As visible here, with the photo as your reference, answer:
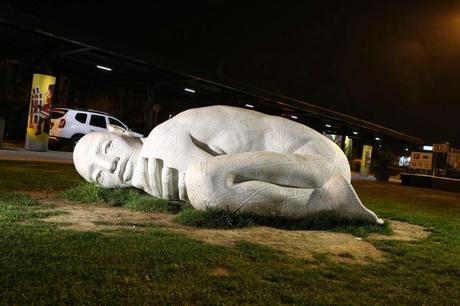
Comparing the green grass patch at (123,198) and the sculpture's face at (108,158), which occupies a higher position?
the sculpture's face at (108,158)

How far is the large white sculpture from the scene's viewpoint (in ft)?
20.2

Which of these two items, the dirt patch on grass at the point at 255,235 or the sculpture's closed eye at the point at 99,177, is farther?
the sculpture's closed eye at the point at 99,177

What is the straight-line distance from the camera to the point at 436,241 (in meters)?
7.00

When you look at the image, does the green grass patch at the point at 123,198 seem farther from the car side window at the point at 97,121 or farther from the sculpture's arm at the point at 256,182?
the car side window at the point at 97,121

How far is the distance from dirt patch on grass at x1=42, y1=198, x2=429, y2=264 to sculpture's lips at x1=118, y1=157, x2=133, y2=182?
58 centimetres

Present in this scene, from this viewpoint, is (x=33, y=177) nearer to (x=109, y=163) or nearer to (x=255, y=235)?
(x=109, y=163)

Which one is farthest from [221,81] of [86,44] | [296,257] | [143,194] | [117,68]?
[296,257]

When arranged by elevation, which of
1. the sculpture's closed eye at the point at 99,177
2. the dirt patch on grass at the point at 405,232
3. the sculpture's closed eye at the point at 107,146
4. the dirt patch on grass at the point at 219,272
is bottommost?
the dirt patch on grass at the point at 219,272

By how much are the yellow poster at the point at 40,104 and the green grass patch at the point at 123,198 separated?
10736mm

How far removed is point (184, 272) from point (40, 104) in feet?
50.8

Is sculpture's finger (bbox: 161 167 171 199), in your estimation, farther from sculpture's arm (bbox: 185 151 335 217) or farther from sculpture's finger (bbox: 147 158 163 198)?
sculpture's arm (bbox: 185 151 335 217)

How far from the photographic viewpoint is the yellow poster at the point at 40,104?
18.0 meters

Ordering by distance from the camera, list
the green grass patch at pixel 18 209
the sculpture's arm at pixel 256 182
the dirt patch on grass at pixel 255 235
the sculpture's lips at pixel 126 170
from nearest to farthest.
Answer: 1. the dirt patch on grass at pixel 255 235
2. the green grass patch at pixel 18 209
3. the sculpture's arm at pixel 256 182
4. the sculpture's lips at pixel 126 170

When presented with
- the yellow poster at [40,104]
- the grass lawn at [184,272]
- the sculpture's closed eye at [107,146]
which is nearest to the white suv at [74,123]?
the yellow poster at [40,104]
